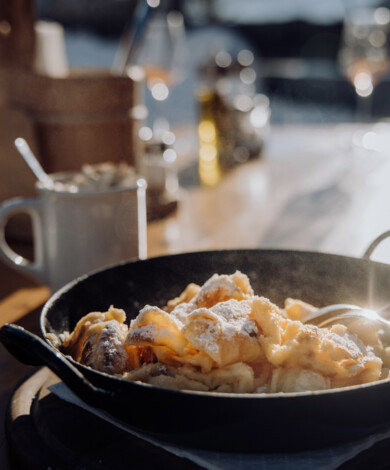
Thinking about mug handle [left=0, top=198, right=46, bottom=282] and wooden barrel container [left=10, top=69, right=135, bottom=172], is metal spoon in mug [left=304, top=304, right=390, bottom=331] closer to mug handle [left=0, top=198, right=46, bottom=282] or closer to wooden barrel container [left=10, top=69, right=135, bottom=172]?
mug handle [left=0, top=198, right=46, bottom=282]

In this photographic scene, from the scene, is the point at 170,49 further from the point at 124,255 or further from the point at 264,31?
the point at 264,31

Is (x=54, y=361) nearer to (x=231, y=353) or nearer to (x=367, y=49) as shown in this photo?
(x=231, y=353)

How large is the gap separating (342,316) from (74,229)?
1.41ft

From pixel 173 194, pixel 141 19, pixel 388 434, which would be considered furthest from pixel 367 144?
pixel 388 434

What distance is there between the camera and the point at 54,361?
0.47 m

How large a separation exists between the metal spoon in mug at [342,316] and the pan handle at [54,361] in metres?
0.28

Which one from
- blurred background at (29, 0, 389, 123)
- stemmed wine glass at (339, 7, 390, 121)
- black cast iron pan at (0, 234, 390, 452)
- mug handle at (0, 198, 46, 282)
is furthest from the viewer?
blurred background at (29, 0, 389, 123)

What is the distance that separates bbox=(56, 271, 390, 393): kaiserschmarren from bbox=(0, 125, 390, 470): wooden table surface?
15cm

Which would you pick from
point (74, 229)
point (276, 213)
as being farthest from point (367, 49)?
point (74, 229)

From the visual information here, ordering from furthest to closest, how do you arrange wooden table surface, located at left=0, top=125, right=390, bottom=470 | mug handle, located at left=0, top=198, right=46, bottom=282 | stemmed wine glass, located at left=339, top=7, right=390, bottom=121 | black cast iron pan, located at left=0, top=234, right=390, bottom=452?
1. stemmed wine glass, located at left=339, top=7, right=390, bottom=121
2. wooden table surface, located at left=0, top=125, right=390, bottom=470
3. mug handle, located at left=0, top=198, right=46, bottom=282
4. black cast iron pan, located at left=0, top=234, right=390, bottom=452

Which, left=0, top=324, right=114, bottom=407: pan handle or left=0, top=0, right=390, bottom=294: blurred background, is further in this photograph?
left=0, top=0, right=390, bottom=294: blurred background

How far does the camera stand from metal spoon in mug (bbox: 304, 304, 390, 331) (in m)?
0.62

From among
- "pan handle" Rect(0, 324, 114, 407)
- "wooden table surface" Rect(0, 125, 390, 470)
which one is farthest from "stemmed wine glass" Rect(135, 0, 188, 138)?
"pan handle" Rect(0, 324, 114, 407)

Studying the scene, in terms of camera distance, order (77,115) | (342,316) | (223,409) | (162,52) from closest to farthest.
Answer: (223,409) → (342,316) → (77,115) → (162,52)
